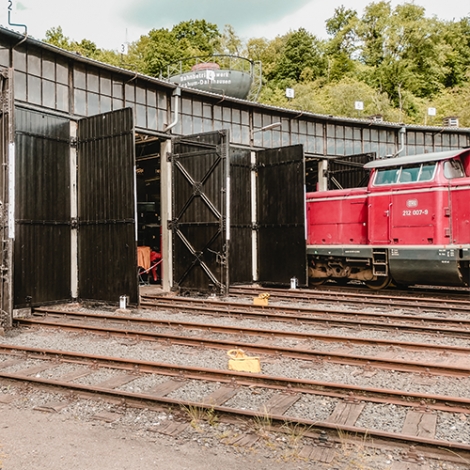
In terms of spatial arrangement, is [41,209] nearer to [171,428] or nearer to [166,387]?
[166,387]

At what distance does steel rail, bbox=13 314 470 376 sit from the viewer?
6.54 metres

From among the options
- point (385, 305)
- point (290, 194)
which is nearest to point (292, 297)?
point (385, 305)

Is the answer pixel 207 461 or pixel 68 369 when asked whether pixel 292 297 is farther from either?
pixel 207 461

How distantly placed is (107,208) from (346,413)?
9.50m

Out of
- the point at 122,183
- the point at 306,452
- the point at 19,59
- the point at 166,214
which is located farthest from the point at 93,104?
the point at 306,452

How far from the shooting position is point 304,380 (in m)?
5.96

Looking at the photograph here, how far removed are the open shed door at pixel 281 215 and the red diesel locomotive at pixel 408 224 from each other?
120 centimetres

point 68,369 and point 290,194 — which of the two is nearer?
point 68,369

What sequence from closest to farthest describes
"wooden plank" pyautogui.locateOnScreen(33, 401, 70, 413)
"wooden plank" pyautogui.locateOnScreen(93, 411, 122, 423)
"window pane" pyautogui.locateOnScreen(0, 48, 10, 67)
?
"wooden plank" pyautogui.locateOnScreen(93, 411, 122, 423) → "wooden plank" pyautogui.locateOnScreen(33, 401, 70, 413) → "window pane" pyautogui.locateOnScreen(0, 48, 10, 67)

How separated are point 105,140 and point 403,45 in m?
54.2

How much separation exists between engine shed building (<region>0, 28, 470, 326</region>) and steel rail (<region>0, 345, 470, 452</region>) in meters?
3.04

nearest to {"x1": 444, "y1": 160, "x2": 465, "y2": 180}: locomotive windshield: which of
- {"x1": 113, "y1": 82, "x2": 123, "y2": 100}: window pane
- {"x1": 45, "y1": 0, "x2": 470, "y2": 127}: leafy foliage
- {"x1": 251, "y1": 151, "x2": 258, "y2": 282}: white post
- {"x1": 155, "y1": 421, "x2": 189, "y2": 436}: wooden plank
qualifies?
{"x1": 251, "y1": 151, "x2": 258, "y2": 282}: white post

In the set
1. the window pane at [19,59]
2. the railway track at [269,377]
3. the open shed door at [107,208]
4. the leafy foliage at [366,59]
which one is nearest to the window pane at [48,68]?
the window pane at [19,59]

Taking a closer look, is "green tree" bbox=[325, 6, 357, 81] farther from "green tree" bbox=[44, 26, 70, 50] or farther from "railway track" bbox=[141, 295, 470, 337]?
"railway track" bbox=[141, 295, 470, 337]
